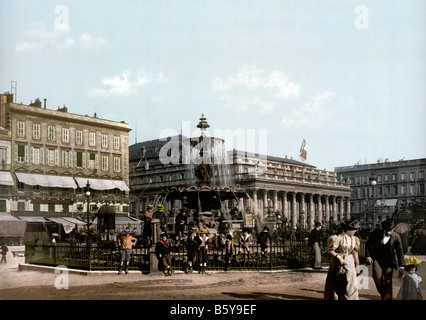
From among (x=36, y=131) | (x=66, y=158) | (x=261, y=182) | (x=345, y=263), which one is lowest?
(x=345, y=263)

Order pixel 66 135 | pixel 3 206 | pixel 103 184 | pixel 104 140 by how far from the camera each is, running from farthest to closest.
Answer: pixel 104 140 < pixel 103 184 < pixel 66 135 < pixel 3 206

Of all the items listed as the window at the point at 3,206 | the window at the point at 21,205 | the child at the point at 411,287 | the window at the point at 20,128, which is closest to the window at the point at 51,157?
the window at the point at 20,128

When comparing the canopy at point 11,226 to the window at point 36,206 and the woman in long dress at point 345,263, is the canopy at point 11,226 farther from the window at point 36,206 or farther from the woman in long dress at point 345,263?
the woman in long dress at point 345,263

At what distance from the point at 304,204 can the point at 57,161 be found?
58.7m

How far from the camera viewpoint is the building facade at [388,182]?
103 meters

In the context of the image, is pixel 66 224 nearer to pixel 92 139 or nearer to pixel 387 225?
pixel 92 139

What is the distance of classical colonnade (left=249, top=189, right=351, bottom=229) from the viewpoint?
92.3m

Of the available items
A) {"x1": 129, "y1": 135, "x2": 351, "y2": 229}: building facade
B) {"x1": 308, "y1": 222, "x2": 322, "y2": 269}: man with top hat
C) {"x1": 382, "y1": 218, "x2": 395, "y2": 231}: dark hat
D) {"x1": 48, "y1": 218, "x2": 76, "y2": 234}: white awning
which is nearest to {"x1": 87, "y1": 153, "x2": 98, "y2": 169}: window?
{"x1": 48, "y1": 218, "x2": 76, "y2": 234}: white awning

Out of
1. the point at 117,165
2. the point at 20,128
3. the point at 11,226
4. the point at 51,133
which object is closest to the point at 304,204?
the point at 117,165

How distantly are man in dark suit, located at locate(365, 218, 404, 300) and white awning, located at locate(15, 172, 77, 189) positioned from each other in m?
43.0

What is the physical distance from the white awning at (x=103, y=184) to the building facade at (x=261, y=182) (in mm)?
8639

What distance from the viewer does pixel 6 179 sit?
48.2 metres

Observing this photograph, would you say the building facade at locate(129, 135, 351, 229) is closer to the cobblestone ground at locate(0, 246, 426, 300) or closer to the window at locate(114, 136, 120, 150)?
the window at locate(114, 136, 120, 150)
